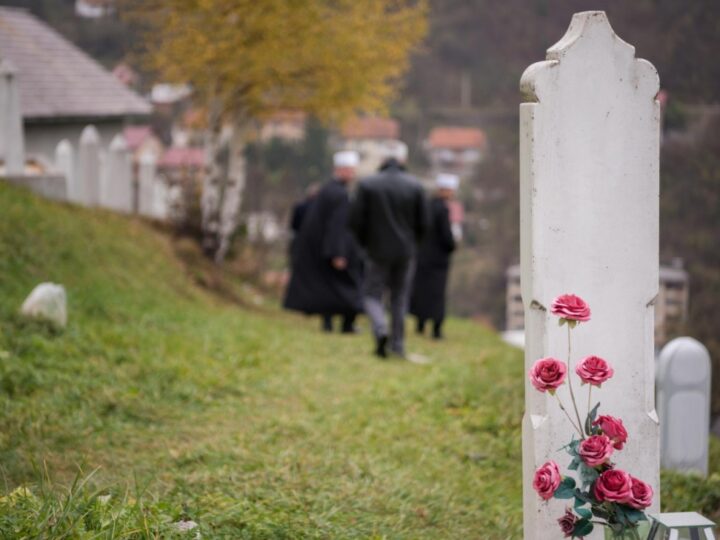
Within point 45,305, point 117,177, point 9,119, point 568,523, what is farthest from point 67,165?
point 568,523

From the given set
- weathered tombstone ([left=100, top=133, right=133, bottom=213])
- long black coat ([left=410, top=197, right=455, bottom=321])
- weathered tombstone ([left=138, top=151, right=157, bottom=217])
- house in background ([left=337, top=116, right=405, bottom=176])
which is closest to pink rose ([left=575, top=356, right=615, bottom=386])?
long black coat ([left=410, top=197, right=455, bottom=321])

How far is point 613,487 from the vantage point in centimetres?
346

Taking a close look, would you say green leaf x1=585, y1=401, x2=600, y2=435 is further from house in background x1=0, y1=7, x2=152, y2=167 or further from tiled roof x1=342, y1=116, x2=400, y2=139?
tiled roof x1=342, y1=116, x2=400, y2=139

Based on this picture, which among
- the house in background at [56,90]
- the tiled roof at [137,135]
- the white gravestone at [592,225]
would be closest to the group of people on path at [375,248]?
the white gravestone at [592,225]

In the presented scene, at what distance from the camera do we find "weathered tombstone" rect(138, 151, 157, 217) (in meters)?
19.0

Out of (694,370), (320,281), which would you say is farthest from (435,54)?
(694,370)

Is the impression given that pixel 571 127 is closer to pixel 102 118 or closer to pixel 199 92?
pixel 199 92

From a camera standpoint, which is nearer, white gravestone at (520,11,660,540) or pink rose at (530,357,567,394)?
pink rose at (530,357,567,394)

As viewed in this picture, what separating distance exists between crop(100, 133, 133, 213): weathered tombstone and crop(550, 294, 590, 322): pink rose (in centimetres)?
1463

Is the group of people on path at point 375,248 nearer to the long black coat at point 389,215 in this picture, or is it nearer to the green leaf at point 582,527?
the long black coat at point 389,215

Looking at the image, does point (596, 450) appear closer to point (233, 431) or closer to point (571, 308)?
point (571, 308)

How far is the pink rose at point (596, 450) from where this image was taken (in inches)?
136

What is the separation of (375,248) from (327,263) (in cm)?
342

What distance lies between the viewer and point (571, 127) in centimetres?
400
